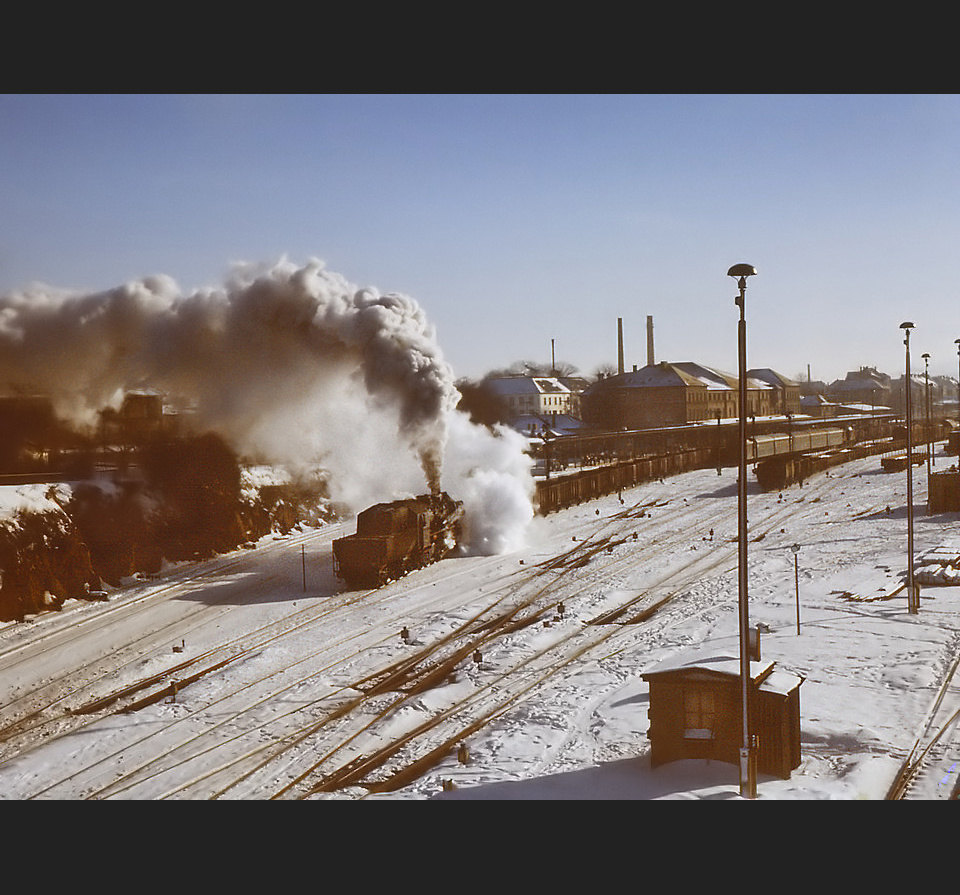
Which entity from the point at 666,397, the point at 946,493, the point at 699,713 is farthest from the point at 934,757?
the point at 666,397

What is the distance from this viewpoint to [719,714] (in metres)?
12.6

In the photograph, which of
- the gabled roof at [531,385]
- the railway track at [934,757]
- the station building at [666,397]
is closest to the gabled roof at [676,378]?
the station building at [666,397]

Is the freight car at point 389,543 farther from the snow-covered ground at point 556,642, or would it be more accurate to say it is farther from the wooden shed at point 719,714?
the wooden shed at point 719,714

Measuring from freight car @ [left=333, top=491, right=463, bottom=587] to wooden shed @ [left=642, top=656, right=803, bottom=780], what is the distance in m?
14.8

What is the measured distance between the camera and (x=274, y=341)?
36.2 meters

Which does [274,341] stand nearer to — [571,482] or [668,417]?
[571,482]

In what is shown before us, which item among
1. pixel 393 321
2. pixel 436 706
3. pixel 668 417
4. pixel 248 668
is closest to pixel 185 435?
pixel 393 321

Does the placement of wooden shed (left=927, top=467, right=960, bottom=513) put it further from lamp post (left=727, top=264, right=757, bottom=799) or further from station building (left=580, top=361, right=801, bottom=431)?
lamp post (left=727, top=264, right=757, bottom=799)

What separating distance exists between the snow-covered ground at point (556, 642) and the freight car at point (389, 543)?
0.80 meters

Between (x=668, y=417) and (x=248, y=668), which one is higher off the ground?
(x=668, y=417)

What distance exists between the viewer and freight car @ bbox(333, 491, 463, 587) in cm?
2666

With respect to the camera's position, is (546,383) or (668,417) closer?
(668,417)

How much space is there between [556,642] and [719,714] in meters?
8.40

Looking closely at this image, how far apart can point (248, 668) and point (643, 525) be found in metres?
22.9
